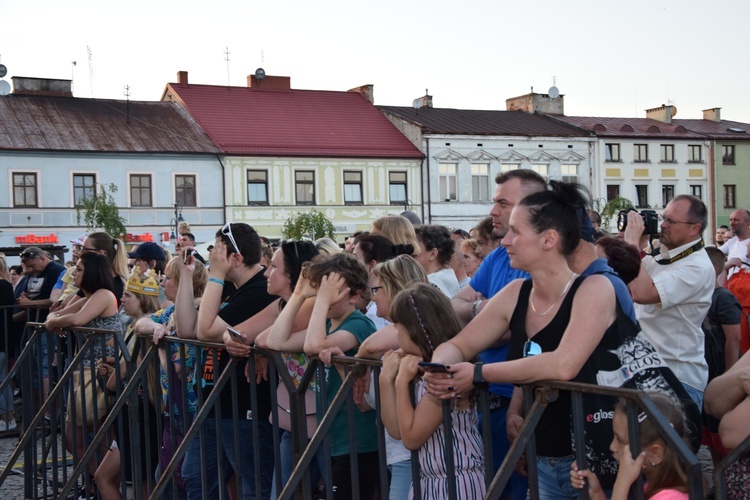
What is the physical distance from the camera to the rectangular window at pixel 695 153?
47.6 meters

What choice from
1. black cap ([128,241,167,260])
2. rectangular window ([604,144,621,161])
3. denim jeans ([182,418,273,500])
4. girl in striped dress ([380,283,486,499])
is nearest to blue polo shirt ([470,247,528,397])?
girl in striped dress ([380,283,486,499])

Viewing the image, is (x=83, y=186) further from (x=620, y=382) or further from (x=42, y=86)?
(x=620, y=382)

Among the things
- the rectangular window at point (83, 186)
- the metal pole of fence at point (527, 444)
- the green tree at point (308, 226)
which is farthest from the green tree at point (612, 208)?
the metal pole of fence at point (527, 444)

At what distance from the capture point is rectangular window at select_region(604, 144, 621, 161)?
4528 cm

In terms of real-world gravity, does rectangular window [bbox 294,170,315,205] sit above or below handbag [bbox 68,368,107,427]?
above

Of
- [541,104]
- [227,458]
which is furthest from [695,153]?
[227,458]

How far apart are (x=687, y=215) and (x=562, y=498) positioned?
2.69 meters

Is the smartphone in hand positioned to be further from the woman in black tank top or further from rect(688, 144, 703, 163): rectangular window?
rect(688, 144, 703, 163): rectangular window

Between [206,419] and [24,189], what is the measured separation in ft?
102

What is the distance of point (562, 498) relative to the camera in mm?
3412

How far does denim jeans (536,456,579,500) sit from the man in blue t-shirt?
1.23 feet

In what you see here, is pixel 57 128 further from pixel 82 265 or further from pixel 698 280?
pixel 698 280

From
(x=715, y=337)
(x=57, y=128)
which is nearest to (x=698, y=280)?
(x=715, y=337)

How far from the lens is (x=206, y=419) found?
5496 mm
